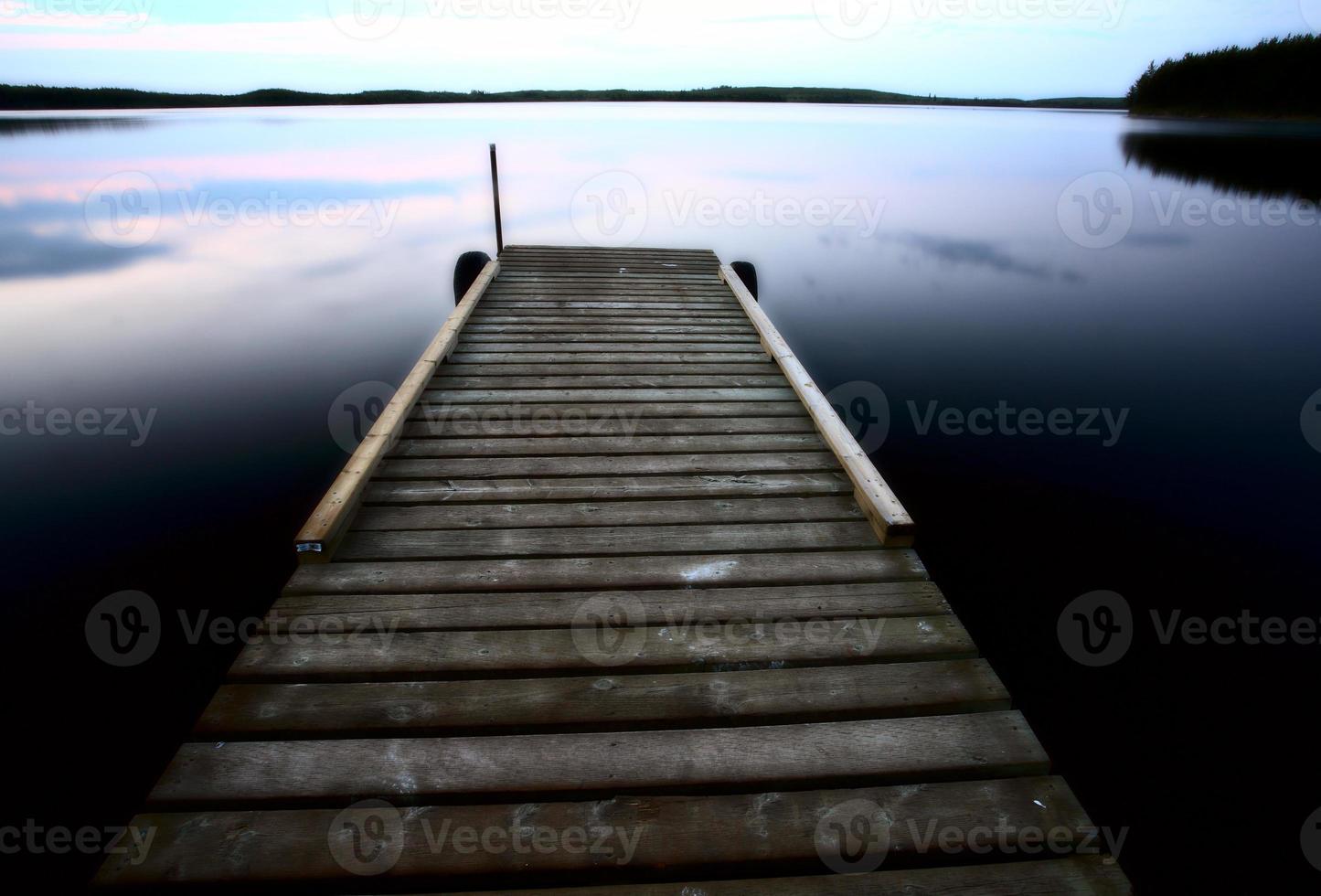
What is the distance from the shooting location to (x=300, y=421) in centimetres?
726

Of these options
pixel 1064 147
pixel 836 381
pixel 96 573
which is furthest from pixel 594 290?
pixel 1064 147

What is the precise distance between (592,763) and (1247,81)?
68731mm

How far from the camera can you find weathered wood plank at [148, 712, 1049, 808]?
203 centimetres

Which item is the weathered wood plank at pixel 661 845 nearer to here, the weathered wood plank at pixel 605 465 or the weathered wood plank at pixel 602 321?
the weathered wood plank at pixel 605 465

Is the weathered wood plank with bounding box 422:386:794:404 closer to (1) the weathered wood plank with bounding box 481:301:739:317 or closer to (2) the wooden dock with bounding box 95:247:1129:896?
(2) the wooden dock with bounding box 95:247:1129:896

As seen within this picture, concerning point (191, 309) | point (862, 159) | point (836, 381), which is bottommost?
point (836, 381)

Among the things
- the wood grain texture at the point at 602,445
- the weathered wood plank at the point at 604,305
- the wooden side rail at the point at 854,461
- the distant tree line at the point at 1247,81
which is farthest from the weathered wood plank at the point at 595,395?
the distant tree line at the point at 1247,81

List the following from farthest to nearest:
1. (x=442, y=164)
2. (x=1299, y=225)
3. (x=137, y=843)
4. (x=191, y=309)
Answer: (x=442, y=164), (x=1299, y=225), (x=191, y=309), (x=137, y=843)

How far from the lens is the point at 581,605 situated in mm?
2826

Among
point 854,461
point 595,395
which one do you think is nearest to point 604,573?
point 854,461

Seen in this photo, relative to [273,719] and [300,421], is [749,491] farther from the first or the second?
[300,421]

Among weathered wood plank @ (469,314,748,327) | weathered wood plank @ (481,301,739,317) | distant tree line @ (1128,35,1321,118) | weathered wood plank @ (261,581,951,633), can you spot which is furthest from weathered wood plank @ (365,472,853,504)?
distant tree line @ (1128,35,1321,118)

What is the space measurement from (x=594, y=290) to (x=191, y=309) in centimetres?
797

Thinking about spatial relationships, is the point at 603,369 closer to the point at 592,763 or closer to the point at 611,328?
the point at 611,328
